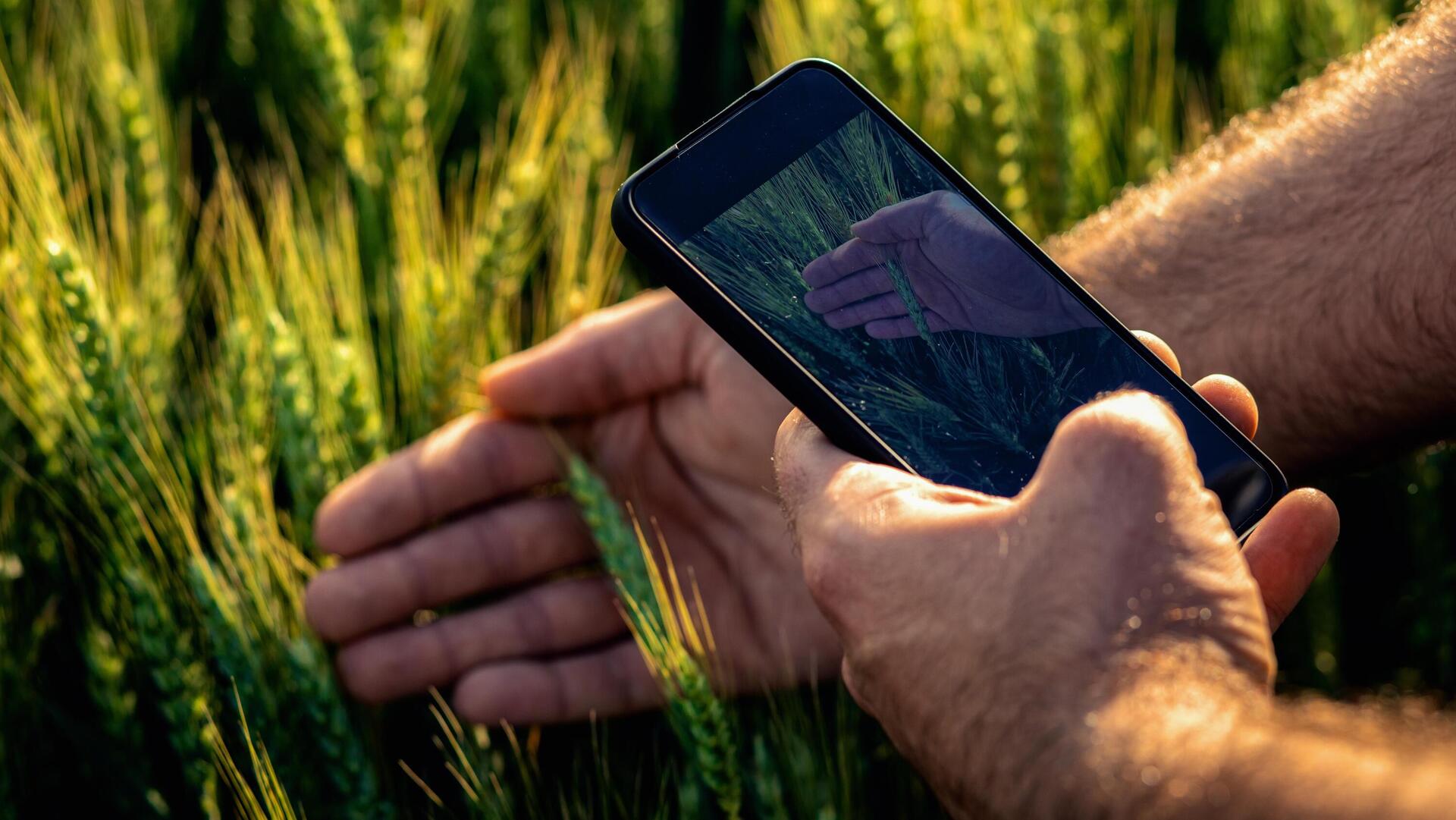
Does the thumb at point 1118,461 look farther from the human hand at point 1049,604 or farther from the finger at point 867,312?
the finger at point 867,312

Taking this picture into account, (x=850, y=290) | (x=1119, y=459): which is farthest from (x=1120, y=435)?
(x=850, y=290)

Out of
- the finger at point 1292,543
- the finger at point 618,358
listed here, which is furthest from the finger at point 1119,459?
the finger at point 618,358

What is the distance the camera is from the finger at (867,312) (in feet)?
2.26

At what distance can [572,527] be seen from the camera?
3.62ft

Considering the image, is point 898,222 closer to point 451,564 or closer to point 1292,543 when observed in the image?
point 1292,543

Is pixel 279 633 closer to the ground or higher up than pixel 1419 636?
higher up

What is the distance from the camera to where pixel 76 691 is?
930mm

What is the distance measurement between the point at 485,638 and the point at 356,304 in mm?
337

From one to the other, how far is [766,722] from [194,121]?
102 centimetres

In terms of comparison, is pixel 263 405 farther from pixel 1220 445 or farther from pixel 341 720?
pixel 1220 445

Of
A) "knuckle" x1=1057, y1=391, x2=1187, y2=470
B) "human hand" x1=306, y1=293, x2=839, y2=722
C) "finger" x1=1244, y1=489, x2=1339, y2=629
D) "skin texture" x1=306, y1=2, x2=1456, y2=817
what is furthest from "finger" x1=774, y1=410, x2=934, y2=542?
"human hand" x1=306, y1=293, x2=839, y2=722

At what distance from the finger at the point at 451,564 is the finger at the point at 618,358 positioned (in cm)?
11

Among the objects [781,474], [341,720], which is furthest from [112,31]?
[781,474]

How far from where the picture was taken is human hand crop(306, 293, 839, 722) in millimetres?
995
